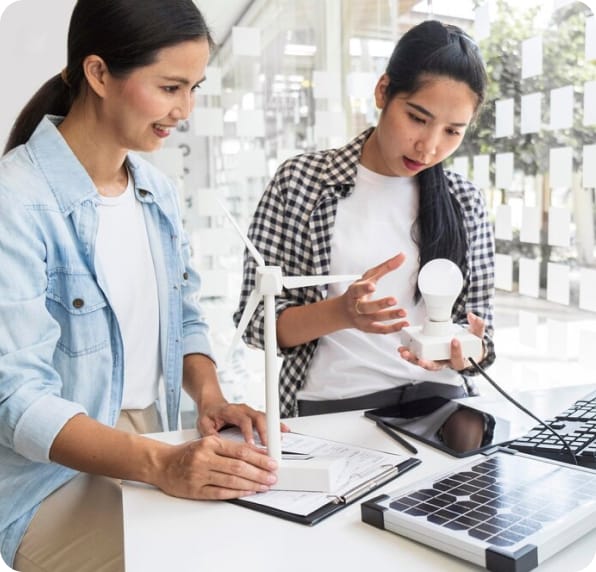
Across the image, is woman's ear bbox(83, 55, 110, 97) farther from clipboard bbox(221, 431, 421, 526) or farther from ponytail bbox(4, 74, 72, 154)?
clipboard bbox(221, 431, 421, 526)

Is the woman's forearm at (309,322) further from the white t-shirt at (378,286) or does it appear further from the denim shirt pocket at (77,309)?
the denim shirt pocket at (77,309)

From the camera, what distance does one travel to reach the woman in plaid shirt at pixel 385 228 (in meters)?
1.57

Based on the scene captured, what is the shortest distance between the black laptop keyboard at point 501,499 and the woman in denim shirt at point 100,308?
10.7 inches

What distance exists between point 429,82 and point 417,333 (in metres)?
0.60

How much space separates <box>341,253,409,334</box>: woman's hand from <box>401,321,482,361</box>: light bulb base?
4 centimetres

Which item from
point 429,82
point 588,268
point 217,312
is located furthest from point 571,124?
point 217,312

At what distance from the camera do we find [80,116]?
56.1 inches

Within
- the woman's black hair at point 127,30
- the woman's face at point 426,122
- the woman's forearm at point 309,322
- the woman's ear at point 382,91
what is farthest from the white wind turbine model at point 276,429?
the woman's ear at point 382,91

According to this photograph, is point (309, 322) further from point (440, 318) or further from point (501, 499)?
point (501, 499)

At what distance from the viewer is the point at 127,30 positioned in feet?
4.33

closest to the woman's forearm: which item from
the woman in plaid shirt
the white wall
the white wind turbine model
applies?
the woman in plaid shirt

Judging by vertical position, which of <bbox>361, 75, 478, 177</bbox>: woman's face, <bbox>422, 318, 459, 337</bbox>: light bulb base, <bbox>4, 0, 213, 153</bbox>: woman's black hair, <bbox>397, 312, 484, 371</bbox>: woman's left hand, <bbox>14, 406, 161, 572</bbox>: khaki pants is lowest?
<bbox>14, 406, 161, 572</bbox>: khaki pants

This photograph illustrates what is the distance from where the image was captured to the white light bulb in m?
1.28

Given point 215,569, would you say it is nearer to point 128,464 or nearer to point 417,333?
point 128,464
